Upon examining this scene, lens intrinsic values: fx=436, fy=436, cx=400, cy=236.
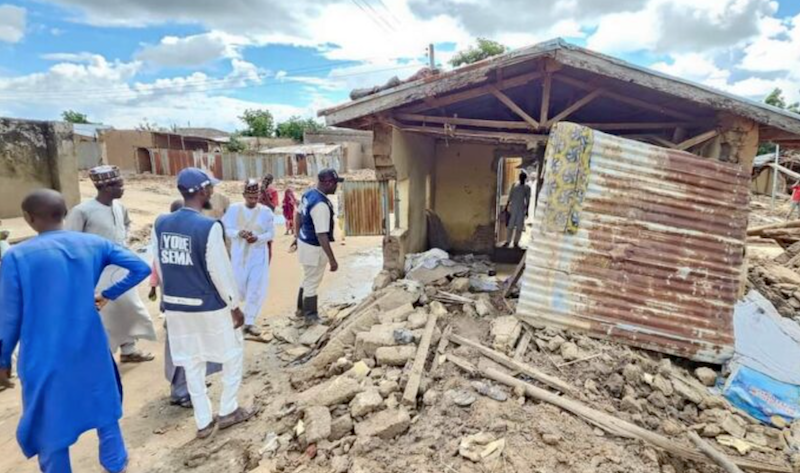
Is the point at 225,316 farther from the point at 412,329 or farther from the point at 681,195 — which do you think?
the point at 681,195

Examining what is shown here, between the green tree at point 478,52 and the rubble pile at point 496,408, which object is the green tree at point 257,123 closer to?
the green tree at point 478,52

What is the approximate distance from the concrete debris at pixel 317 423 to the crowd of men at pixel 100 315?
0.69m

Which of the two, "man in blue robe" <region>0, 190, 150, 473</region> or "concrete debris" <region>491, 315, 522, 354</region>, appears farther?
"concrete debris" <region>491, 315, 522, 354</region>

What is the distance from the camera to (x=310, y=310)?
18.8 ft

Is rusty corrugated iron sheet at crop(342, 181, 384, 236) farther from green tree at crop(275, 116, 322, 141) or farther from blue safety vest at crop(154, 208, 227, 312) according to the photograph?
green tree at crop(275, 116, 322, 141)

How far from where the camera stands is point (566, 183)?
14.1ft

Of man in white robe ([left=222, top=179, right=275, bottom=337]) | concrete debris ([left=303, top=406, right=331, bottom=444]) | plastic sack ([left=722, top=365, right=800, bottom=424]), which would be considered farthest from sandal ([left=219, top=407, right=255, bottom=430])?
plastic sack ([left=722, top=365, right=800, bottom=424])

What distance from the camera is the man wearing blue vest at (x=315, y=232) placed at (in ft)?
16.8

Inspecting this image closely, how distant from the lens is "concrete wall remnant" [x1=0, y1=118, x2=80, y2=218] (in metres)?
7.48

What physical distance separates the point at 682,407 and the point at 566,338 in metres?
1.00

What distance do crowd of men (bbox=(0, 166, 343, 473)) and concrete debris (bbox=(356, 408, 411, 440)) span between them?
112 centimetres

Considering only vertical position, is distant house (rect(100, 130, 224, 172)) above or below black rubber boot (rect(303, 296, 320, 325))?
above

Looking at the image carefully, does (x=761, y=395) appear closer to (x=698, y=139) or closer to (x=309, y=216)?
(x=698, y=139)

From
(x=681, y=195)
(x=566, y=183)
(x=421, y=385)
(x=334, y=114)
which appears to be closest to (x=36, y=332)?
(x=421, y=385)
